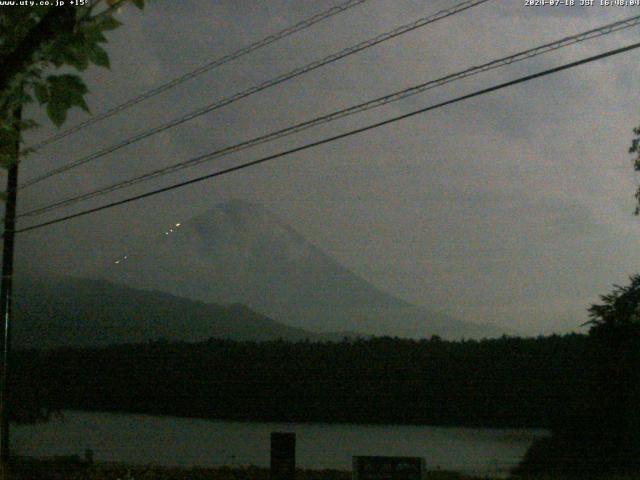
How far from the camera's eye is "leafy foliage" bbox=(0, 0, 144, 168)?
334 cm

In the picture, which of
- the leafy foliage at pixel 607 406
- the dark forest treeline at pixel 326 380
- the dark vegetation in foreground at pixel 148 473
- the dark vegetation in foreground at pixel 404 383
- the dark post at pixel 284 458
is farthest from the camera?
the dark forest treeline at pixel 326 380

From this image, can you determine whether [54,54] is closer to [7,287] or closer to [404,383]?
[7,287]

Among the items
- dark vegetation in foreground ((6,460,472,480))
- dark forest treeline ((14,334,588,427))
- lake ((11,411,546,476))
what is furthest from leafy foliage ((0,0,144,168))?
dark forest treeline ((14,334,588,427))

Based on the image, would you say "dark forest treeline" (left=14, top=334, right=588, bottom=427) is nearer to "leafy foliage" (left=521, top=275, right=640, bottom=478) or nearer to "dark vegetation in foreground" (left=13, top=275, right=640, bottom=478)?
"dark vegetation in foreground" (left=13, top=275, right=640, bottom=478)

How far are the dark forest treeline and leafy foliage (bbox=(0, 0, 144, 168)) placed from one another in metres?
15.3

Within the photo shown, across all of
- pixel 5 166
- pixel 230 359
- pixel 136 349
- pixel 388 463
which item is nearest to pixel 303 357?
pixel 230 359

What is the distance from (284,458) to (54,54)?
954cm

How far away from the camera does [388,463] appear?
9.61 meters

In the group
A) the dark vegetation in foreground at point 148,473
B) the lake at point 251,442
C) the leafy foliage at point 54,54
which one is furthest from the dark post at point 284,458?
the leafy foliage at point 54,54

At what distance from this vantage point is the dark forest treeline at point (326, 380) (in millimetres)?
20734

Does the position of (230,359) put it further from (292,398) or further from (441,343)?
(441,343)

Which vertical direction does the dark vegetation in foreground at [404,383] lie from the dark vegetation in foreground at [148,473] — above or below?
above

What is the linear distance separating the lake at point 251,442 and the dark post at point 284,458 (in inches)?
159

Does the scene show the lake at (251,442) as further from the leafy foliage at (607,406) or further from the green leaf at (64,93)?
the green leaf at (64,93)
